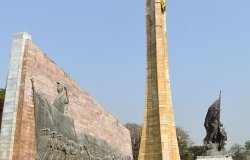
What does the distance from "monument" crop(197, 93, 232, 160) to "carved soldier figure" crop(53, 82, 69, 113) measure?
24.5 feet

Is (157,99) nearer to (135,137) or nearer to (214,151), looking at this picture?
(214,151)

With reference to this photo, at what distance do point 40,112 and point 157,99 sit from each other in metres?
4.40

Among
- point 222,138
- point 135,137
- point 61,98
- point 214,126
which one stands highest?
point 135,137

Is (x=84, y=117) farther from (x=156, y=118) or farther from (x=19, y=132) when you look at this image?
(x=19, y=132)

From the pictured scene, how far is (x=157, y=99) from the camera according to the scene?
12344 millimetres

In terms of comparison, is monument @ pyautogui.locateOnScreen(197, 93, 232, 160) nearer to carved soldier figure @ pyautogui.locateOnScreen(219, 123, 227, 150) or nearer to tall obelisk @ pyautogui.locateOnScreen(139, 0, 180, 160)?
carved soldier figure @ pyautogui.locateOnScreen(219, 123, 227, 150)

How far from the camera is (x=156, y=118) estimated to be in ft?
40.1

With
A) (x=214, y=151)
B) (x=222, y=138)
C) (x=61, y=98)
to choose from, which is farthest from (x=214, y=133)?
(x=61, y=98)

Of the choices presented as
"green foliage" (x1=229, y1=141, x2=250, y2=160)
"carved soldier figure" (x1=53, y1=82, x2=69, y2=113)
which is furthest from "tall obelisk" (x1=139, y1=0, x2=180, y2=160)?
"green foliage" (x1=229, y1=141, x2=250, y2=160)

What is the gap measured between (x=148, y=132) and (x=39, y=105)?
4316 mm

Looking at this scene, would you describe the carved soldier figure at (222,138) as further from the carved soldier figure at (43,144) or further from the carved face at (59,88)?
the carved soldier figure at (43,144)

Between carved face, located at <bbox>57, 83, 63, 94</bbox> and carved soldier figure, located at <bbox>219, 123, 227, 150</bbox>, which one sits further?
carved soldier figure, located at <bbox>219, 123, 227, 150</bbox>

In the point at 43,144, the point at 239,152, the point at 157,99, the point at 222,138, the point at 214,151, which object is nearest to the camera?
the point at 43,144

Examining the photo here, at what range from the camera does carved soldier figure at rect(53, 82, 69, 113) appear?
10.3m
